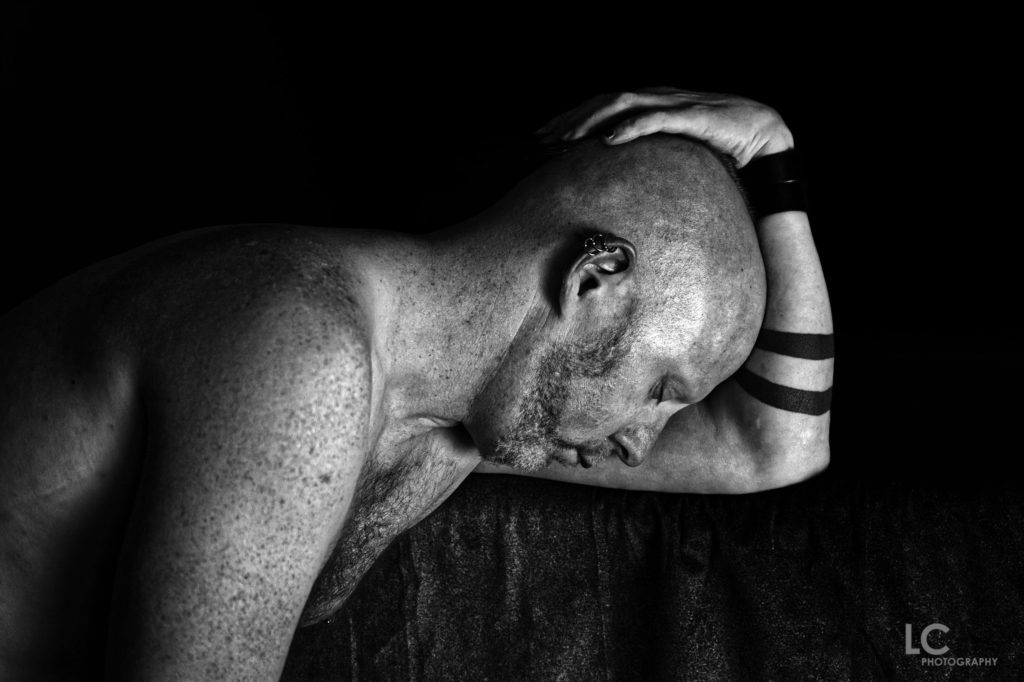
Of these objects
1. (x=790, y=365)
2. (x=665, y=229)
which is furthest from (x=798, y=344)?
(x=665, y=229)

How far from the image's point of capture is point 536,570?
66.4 inches

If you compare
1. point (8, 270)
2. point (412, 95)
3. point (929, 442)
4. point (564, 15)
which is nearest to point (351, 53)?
point (412, 95)

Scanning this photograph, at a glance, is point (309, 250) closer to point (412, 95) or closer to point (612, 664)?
point (612, 664)

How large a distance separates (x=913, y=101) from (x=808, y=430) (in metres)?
0.75

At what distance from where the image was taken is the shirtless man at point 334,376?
964mm

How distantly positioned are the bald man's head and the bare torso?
243 mm

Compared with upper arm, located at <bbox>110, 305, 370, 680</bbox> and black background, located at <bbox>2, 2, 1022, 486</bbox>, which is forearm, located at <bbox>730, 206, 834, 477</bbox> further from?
upper arm, located at <bbox>110, 305, 370, 680</bbox>

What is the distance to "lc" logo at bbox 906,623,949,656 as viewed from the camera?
1.42m

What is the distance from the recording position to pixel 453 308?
124 centimetres

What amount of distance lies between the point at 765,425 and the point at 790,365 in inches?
4.2

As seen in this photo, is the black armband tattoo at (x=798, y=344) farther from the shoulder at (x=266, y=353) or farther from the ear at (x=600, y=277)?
the shoulder at (x=266, y=353)

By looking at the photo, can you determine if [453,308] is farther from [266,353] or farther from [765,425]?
[765,425]

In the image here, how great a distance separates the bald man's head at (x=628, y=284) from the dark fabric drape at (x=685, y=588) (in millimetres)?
381

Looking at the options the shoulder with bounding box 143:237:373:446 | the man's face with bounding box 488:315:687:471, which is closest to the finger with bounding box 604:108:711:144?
the man's face with bounding box 488:315:687:471
